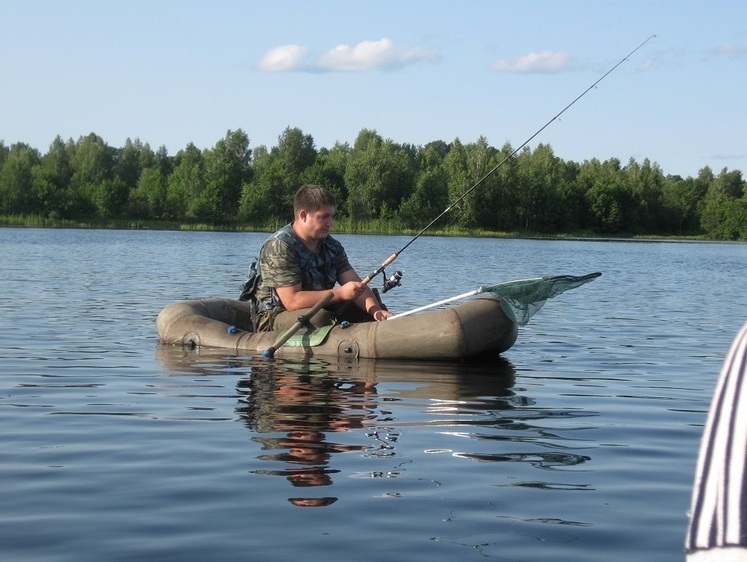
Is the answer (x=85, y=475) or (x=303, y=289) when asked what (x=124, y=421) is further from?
(x=303, y=289)

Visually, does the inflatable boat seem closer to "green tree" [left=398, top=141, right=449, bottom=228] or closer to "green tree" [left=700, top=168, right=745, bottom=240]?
"green tree" [left=398, top=141, right=449, bottom=228]

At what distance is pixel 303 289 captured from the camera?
987cm

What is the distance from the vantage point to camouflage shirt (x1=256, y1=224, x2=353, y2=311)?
9508 millimetres

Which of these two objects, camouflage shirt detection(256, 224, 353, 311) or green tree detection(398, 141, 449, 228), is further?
green tree detection(398, 141, 449, 228)

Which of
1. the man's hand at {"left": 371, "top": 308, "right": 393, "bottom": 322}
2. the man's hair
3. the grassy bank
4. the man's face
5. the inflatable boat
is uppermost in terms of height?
the grassy bank

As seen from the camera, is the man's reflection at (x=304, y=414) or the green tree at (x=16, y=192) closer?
the man's reflection at (x=304, y=414)

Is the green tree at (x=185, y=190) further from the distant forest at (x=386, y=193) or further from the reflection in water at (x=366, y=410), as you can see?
the reflection in water at (x=366, y=410)

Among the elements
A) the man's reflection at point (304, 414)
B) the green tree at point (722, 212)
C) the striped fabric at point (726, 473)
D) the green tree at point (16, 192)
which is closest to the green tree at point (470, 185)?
the green tree at point (722, 212)

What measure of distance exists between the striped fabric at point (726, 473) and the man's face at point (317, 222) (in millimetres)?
8231

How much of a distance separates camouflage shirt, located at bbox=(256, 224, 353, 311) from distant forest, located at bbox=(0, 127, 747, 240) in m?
67.8

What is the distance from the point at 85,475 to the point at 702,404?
4.67 metres

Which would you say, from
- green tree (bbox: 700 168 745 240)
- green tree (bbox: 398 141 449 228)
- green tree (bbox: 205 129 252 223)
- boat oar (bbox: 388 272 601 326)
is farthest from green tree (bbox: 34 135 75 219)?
boat oar (bbox: 388 272 601 326)

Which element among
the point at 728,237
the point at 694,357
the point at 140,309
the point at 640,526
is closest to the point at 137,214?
the point at 728,237

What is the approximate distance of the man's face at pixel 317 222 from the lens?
30.6ft
